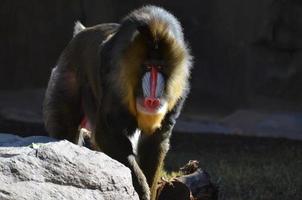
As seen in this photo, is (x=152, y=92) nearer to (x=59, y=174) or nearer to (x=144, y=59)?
(x=144, y=59)

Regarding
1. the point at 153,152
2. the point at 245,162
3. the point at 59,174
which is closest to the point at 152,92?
the point at 153,152

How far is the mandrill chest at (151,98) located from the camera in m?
3.51

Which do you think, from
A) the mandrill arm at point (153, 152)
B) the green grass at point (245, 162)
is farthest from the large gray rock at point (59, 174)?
the green grass at point (245, 162)

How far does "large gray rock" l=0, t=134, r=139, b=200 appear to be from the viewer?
2621 mm

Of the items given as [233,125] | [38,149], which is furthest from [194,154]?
[38,149]

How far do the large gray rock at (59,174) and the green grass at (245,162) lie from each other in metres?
2.30

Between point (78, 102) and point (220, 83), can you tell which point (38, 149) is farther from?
point (220, 83)

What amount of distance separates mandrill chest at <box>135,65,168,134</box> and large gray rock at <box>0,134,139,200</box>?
64 centimetres

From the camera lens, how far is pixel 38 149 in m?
2.80

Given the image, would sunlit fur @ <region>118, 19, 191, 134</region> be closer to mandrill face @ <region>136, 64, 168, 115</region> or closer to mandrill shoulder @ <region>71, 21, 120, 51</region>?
mandrill face @ <region>136, 64, 168, 115</region>

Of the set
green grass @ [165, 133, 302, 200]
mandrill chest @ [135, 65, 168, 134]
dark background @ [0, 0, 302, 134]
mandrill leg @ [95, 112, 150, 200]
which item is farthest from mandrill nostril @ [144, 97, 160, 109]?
dark background @ [0, 0, 302, 134]

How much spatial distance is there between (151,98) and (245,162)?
2.64 m

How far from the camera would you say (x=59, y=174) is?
274cm

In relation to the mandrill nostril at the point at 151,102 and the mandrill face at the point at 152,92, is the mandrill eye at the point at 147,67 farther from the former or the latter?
the mandrill nostril at the point at 151,102
